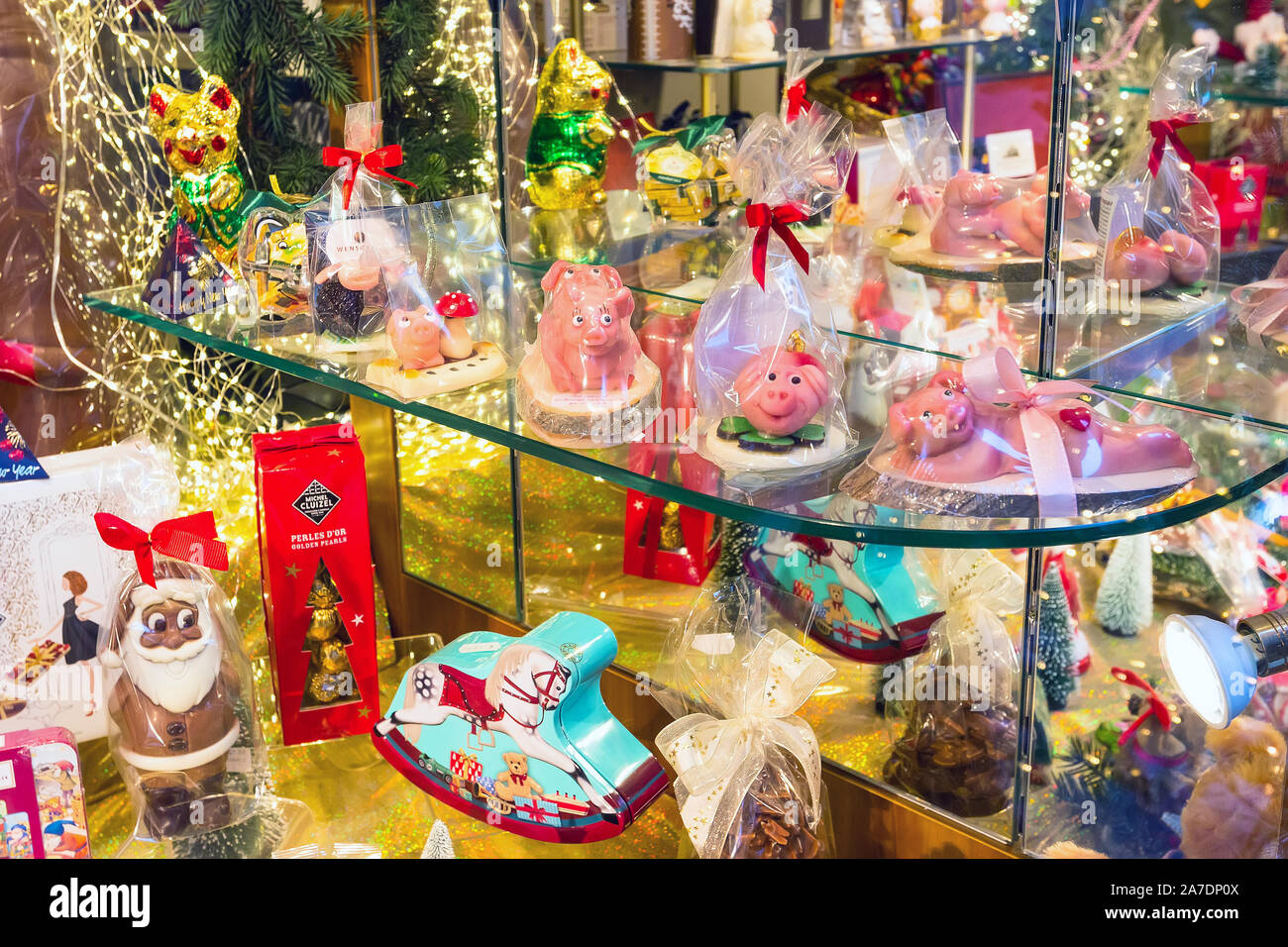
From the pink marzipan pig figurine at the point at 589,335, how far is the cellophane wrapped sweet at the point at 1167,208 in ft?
1.81

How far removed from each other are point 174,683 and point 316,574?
26cm

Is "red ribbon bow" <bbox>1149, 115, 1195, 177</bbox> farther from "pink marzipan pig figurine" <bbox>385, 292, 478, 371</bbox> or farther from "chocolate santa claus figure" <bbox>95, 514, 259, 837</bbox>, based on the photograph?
"chocolate santa claus figure" <bbox>95, 514, 259, 837</bbox>

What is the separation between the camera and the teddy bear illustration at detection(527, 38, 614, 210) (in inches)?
71.8

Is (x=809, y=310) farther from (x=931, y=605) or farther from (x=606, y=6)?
(x=606, y=6)

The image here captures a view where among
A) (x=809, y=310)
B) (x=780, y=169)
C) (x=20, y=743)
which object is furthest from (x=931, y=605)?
(x=20, y=743)

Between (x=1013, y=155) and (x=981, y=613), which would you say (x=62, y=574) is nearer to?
(x=981, y=613)

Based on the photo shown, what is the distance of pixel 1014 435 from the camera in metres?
1.12

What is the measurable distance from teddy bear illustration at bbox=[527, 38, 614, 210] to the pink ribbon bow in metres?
0.91

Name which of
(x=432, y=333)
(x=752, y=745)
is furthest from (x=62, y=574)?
(x=752, y=745)

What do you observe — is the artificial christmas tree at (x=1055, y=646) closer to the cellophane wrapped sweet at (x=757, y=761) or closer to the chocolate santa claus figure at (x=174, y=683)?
the cellophane wrapped sweet at (x=757, y=761)

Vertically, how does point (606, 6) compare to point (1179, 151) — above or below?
above

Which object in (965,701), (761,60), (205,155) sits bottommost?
(965,701)

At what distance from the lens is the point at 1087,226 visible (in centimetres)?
135

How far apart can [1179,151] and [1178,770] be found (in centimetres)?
78
